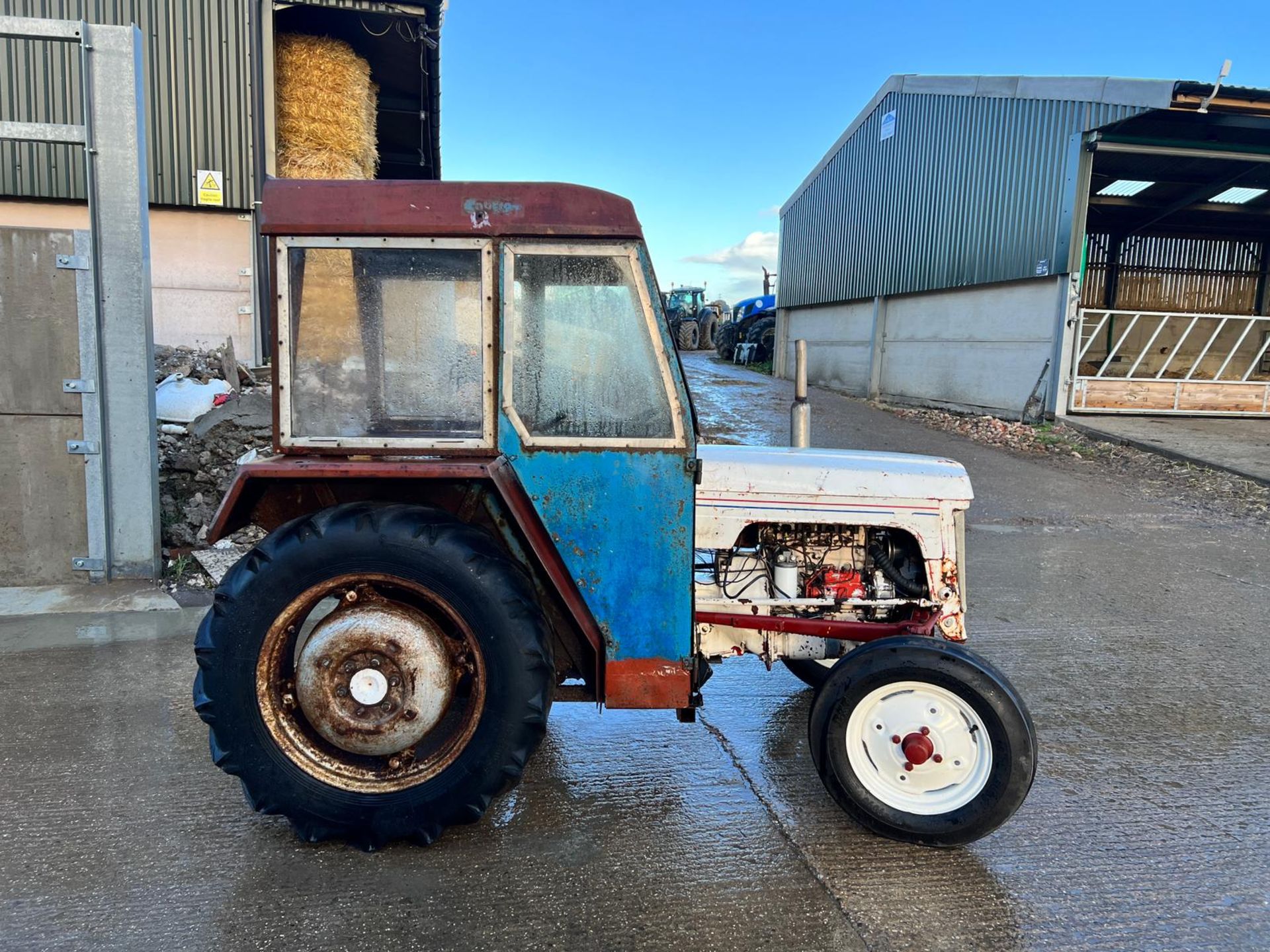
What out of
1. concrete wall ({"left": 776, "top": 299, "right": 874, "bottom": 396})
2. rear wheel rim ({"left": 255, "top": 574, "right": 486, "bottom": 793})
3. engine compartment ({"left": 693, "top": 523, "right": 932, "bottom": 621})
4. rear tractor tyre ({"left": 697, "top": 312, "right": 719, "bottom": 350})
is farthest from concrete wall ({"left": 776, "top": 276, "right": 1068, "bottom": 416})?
rear tractor tyre ({"left": 697, "top": 312, "right": 719, "bottom": 350})

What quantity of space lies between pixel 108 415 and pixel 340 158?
5102 millimetres

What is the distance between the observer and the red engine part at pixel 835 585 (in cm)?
301

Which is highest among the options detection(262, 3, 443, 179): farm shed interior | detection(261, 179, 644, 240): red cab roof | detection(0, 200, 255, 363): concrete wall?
detection(262, 3, 443, 179): farm shed interior

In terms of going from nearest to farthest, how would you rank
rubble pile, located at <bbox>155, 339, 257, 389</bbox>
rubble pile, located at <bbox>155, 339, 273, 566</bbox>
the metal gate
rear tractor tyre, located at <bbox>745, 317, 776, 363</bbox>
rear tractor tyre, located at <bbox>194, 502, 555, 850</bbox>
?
rear tractor tyre, located at <bbox>194, 502, 555, 850</bbox> → rubble pile, located at <bbox>155, 339, 273, 566</bbox> → rubble pile, located at <bbox>155, 339, 257, 389</bbox> → the metal gate → rear tractor tyre, located at <bbox>745, 317, 776, 363</bbox>

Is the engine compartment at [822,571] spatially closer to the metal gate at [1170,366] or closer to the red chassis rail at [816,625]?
the red chassis rail at [816,625]

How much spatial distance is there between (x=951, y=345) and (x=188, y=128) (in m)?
11.6

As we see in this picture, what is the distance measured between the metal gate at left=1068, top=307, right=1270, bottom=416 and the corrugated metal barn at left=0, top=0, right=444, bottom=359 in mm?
10097

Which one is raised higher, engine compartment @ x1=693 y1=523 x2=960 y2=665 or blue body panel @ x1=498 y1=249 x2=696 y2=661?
blue body panel @ x1=498 y1=249 x2=696 y2=661

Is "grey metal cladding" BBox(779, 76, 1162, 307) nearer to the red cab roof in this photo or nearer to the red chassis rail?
the red chassis rail

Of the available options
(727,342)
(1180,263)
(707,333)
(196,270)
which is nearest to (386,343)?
(196,270)

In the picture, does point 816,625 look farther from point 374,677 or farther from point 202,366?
point 202,366

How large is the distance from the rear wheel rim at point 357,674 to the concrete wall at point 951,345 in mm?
11292

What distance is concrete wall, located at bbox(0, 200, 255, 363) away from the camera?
873cm

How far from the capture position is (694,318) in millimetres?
32719
